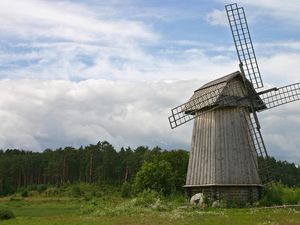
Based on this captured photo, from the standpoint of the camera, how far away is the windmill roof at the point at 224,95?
3906 centimetres

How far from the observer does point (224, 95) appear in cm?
3925

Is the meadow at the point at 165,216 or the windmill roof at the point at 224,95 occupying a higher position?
the windmill roof at the point at 224,95

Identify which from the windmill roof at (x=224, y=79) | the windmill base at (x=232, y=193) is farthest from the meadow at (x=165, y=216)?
the windmill roof at (x=224, y=79)

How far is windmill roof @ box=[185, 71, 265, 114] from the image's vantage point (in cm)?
3906

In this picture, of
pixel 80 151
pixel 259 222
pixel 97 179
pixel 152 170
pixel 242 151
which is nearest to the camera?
pixel 259 222

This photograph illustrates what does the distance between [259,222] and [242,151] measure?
14560mm

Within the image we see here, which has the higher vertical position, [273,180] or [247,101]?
[247,101]

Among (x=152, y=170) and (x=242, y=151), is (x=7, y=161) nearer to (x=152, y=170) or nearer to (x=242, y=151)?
(x=152, y=170)

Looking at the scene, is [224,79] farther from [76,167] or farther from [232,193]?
[76,167]

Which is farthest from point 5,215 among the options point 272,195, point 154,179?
point 154,179

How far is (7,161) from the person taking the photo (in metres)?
122

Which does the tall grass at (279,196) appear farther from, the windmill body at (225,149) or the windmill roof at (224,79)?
the windmill roof at (224,79)

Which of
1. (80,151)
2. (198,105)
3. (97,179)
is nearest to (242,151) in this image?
(198,105)

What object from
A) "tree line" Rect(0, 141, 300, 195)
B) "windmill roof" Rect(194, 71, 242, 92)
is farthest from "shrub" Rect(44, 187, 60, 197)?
"windmill roof" Rect(194, 71, 242, 92)
